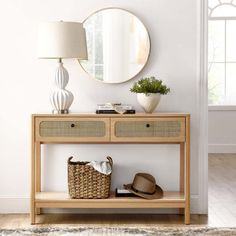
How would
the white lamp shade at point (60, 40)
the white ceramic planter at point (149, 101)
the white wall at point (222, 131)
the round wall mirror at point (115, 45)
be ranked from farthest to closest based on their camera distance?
the white wall at point (222, 131) < the round wall mirror at point (115, 45) < the white ceramic planter at point (149, 101) < the white lamp shade at point (60, 40)

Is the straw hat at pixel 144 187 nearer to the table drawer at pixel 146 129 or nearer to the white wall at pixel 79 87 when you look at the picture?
the white wall at pixel 79 87

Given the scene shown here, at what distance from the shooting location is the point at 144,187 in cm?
400

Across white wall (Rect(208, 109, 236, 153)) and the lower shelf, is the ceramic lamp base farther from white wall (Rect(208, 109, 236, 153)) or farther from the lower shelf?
white wall (Rect(208, 109, 236, 153))

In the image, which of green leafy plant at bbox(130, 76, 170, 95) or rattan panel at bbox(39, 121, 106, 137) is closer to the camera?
rattan panel at bbox(39, 121, 106, 137)

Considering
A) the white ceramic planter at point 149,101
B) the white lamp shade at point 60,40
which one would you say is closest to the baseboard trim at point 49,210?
the white ceramic planter at point 149,101

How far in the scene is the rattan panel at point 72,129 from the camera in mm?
3896

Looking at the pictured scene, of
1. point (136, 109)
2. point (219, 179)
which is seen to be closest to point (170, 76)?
point (136, 109)

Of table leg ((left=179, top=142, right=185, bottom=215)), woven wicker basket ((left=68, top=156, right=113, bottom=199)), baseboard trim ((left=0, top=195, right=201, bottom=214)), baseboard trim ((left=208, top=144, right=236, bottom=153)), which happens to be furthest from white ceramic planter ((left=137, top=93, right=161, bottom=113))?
baseboard trim ((left=208, top=144, right=236, bottom=153))

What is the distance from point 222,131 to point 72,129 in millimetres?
4597

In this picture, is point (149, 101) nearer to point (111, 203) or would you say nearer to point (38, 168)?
point (111, 203)

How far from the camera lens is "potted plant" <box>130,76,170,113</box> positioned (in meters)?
3.99

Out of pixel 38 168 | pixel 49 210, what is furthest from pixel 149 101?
pixel 49 210

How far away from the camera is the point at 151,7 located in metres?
4.23

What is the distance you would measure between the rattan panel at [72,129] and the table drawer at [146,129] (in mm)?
100
